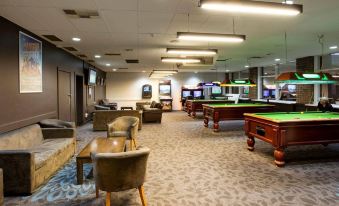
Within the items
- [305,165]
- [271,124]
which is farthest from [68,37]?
[305,165]

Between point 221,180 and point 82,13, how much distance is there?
381 cm

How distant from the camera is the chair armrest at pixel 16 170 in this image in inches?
131

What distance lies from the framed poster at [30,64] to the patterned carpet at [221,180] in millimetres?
2032

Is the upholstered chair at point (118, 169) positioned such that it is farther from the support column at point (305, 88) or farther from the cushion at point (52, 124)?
the support column at point (305, 88)

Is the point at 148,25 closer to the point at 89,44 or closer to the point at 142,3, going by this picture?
the point at 142,3

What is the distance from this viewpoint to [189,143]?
6.66 m

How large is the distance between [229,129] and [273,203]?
19.0 ft

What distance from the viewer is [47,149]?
4352 millimetres

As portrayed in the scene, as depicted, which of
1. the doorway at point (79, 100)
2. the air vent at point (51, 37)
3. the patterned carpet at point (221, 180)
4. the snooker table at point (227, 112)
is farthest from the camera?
the doorway at point (79, 100)

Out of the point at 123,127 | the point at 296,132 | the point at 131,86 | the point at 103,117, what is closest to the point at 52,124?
the point at 123,127

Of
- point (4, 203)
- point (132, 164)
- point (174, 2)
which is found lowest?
point (4, 203)

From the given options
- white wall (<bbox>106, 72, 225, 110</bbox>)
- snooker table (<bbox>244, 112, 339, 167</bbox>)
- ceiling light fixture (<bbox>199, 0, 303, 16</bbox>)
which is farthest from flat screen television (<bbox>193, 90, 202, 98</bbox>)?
ceiling light fixture (<bbox>199, 0, 303, 16</bbox>)

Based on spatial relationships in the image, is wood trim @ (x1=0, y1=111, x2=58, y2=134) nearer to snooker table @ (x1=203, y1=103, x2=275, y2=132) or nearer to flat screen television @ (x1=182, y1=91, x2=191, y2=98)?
snooker table @ (x1=203, y1=103, x2=275, y2=132)

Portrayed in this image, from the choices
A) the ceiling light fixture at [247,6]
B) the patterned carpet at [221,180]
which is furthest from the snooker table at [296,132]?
the ceiling light fixture at [247,6]
